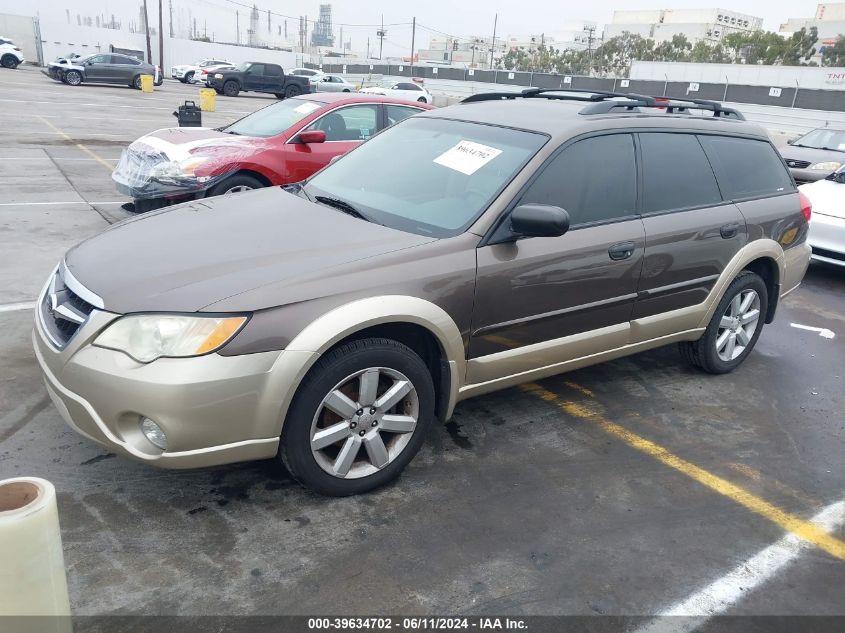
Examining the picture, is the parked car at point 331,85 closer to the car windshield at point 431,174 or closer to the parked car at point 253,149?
the parked car at point 253,149

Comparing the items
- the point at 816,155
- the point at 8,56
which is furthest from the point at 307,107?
the point at 8,56

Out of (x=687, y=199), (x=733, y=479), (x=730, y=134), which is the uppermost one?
(x=730, y=134)

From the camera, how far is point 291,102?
Answer: 838 centimetres

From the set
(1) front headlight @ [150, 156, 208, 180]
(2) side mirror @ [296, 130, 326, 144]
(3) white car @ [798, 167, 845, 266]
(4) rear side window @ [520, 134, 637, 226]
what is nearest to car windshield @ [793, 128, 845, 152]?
(3) white car @ [798, 167, 845, 266]

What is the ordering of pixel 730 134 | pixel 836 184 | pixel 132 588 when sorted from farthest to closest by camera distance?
pixel 836 184 → pixel 730 134 → pixel 132 588

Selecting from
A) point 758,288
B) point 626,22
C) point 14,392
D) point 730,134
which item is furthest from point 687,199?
point 626,22

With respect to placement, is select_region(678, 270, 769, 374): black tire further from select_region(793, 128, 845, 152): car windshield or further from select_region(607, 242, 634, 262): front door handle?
select_region(793, 128, 845, 152): car windshield

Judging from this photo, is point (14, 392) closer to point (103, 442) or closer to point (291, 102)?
point (103, 442)

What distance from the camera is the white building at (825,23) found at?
92.1 metres

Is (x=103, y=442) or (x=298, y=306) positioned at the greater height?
(x=298, y=306)

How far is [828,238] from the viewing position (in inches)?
298

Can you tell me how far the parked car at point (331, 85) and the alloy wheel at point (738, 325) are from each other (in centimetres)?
3117

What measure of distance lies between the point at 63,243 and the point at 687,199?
223 inches

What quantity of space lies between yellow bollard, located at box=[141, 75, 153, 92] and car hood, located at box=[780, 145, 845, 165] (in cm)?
2561
